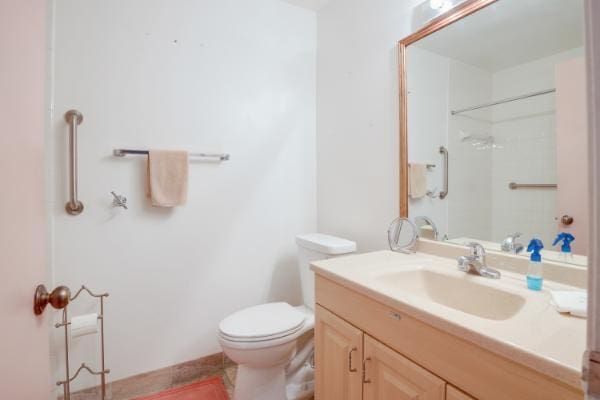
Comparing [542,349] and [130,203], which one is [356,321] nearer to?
[542,349]

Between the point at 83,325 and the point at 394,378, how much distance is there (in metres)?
1.37

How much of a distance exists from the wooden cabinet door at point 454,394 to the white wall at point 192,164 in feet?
4.58

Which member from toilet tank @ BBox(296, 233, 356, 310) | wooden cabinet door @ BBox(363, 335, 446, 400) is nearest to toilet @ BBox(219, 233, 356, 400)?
toilet tank @ BBox(296, 233, 356, 310)

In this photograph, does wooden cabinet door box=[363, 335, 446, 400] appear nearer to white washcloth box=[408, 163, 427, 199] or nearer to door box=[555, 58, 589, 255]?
door box=[555, 58, 589, 255]

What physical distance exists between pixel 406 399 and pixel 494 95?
3.67 feet

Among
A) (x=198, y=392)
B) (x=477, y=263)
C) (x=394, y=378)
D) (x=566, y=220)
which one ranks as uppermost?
(x=566, y=220)

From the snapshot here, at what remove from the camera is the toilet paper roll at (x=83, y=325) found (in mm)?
1323

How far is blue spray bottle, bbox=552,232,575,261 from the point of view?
92 cm

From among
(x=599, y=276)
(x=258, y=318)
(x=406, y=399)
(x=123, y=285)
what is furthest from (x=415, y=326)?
(x=123, y=285)

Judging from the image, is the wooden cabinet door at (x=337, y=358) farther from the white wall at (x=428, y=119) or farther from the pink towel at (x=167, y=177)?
the pink towel at (x=167, y=177)

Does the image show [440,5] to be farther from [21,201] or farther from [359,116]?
[21,201]

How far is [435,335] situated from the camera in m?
0.75

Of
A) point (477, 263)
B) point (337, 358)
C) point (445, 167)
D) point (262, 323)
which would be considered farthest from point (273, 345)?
point (445, 167)

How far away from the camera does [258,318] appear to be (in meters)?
1.48
